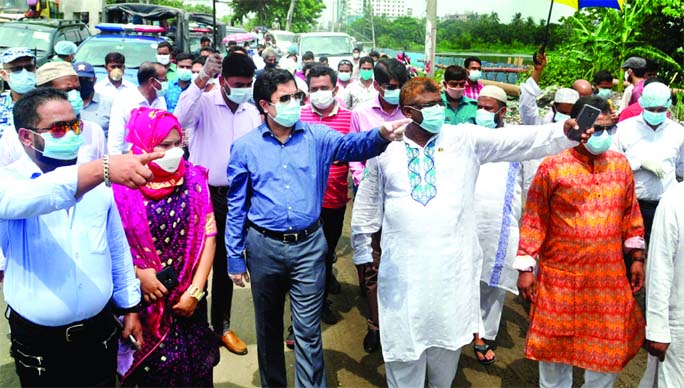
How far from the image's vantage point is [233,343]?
4.39 meters

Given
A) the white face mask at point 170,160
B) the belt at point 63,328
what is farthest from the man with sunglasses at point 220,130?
the belt at point 63,328

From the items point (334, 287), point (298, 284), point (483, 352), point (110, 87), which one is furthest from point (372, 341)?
point (110, 87)

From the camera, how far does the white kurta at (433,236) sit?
321 centimetres

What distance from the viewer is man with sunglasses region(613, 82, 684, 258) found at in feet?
15.3

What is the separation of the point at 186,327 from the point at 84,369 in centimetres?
63

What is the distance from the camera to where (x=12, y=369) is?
4.02 metres

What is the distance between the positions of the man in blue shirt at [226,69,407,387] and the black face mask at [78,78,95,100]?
2738mm

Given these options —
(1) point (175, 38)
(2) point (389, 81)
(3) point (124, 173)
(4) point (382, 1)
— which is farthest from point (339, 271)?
(4) point (382, 1)

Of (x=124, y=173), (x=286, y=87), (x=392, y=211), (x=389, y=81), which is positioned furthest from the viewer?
(x=389, y=81)

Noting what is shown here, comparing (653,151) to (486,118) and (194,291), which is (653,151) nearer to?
(486,118)

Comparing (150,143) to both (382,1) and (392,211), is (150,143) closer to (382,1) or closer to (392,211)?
(392,211)

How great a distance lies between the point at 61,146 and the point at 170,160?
0.57 m

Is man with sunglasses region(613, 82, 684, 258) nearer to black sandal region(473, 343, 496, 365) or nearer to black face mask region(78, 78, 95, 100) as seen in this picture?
black sandal region(473, 343, 496, 365)

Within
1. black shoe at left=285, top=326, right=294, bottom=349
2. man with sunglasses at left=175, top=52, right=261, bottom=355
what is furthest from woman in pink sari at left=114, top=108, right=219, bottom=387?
black shoe at left=285, top=326, right=294, bottom=349
